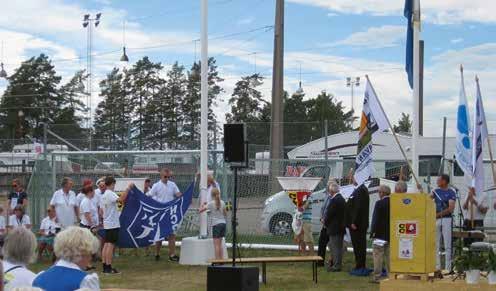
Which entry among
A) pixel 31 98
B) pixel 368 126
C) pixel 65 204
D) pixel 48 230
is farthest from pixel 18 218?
pixel 31 98

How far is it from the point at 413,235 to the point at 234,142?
12.6ft

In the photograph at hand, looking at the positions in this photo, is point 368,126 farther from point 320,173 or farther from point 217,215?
point 320,173

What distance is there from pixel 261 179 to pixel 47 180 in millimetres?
5496

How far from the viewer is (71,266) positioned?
560 cm

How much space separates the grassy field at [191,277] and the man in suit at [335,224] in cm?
35

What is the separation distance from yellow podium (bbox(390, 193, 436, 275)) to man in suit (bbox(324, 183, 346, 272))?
3.96 meters

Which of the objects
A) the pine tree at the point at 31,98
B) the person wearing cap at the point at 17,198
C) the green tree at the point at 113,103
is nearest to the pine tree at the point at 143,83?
the green tree at the point at 113,103


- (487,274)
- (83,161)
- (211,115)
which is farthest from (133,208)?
(211,115)

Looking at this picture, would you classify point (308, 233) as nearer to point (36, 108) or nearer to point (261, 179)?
point (261, 179)

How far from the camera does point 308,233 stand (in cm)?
1619

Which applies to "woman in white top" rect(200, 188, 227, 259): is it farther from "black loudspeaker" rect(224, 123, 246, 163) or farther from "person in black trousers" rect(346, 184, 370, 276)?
"person in black trousers" rect(346, 184, 370, 276)

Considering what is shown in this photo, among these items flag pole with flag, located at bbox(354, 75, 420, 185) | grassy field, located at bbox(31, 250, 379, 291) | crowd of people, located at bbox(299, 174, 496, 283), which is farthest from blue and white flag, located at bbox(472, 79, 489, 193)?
grassy field, located at bbox(31, 250, 379, 291)

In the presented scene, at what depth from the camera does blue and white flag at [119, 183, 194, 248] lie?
53.5 feet

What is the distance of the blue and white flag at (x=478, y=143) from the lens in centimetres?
1297
